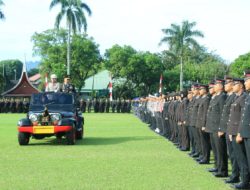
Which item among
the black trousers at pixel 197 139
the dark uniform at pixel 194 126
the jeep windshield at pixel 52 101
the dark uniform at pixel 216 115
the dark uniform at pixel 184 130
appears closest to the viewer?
the dark uniform at pixel 216 115

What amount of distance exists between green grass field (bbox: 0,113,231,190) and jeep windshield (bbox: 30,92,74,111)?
158 centimetres

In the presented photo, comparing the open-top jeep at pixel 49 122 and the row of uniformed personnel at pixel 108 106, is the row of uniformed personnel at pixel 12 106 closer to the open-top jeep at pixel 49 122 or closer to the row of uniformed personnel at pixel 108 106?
the row of uniformed personnel at pixel 108 106

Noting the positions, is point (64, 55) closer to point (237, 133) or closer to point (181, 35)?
point (181, 35)

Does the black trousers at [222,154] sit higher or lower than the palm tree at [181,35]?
lower

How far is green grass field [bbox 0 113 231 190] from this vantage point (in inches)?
417

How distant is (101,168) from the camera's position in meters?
12.9

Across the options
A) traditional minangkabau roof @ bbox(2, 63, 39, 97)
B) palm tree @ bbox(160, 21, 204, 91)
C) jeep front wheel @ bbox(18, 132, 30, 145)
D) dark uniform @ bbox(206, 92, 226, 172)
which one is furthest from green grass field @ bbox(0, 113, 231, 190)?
traditional minangkabau roof @ bbox(2, 63, 39, 97)

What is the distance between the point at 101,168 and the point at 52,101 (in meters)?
8.07

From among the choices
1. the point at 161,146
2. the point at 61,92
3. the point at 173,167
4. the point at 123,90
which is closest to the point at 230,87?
the point at 173,167

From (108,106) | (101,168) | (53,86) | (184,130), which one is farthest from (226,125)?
(108,106)

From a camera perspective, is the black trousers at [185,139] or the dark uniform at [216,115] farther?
the black trousers at [185,139]

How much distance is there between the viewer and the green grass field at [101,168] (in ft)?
34.7

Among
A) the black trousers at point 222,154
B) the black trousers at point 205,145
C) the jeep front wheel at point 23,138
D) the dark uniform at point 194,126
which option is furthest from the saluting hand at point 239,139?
the jeep front wheel at point 23,138

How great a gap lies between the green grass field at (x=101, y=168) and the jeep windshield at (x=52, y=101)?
1582 millimetres
